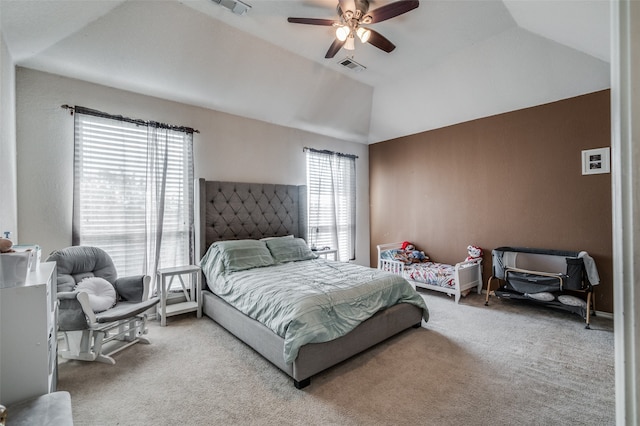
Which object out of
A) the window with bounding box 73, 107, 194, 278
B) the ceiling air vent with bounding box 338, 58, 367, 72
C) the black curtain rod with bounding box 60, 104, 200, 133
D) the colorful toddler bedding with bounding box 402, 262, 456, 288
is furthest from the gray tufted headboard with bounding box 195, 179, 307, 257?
the ceiling air vent with bounding box 338, 58, 367, 72

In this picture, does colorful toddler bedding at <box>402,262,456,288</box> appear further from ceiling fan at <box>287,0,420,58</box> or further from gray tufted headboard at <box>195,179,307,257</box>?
ceiling fan at <box>287,0,420,58</box>

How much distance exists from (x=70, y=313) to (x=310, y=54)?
11.9 ft

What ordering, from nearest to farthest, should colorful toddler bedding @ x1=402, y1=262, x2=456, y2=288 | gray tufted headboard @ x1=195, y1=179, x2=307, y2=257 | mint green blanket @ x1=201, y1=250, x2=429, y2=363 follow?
mint green blanket @ x1=201, y1=250, x2=429, y2=363, gray tufted headboard @ x1=195, y1=179, x2=307, y2=257, colorful toddler bedding @ x1=402, y1=262, x2=456, y2=288

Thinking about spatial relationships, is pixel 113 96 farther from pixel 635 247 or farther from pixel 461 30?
pixel 635 247

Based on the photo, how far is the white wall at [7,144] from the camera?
2156mm

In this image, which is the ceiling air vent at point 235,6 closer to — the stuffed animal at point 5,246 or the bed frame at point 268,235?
the bed frame at point 268,235

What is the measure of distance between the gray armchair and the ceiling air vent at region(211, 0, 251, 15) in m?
2.66

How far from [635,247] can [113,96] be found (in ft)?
13.9

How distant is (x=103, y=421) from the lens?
1844mm

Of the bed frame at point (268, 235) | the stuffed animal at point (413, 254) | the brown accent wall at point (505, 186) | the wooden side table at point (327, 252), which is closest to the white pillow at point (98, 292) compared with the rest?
the bed frame at point (268, 235)

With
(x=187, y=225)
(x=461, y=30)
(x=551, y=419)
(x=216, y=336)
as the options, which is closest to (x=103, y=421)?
(x=216, y=336)

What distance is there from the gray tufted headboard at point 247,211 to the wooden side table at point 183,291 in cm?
33

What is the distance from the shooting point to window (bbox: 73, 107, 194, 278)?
3.12 metres

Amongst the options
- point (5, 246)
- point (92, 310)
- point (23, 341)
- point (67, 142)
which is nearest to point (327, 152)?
point (67, 142)
